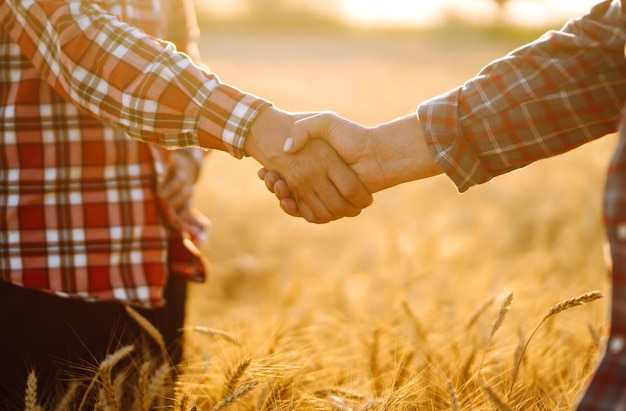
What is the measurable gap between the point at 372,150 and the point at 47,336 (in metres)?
0.82

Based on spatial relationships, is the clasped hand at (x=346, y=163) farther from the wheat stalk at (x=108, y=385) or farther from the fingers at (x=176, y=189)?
the wheat stalk at (x=108, y=385)

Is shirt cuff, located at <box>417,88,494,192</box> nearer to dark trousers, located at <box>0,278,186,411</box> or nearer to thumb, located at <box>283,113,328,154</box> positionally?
thumb, located at <box>283,113,328,154</box>

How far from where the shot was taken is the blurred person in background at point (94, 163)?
1379mm

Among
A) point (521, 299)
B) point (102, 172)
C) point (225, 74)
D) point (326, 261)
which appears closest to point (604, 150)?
point (326, 261)

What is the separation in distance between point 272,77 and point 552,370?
11.9m

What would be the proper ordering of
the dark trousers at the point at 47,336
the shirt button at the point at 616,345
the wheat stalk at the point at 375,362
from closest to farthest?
1. the shirt button at the point at 616,345
2. the dark trousers at the point at 47,336
3. the wheat stalk at the point at 375,362

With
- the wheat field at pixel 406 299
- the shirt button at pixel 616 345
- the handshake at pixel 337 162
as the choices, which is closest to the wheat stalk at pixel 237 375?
the wheat field at pixel 406 299

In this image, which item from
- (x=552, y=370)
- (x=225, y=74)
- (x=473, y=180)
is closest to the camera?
(x=473, y=180)

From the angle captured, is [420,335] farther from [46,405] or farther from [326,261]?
[326,261]

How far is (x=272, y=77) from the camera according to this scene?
13.2 metres

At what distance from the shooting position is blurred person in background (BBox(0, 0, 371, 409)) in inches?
54.3

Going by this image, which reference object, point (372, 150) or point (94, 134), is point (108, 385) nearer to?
point (94, 134)

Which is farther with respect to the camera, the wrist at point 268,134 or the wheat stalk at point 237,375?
the wrist at point 268,134

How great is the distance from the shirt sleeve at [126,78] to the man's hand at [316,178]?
110 mm
